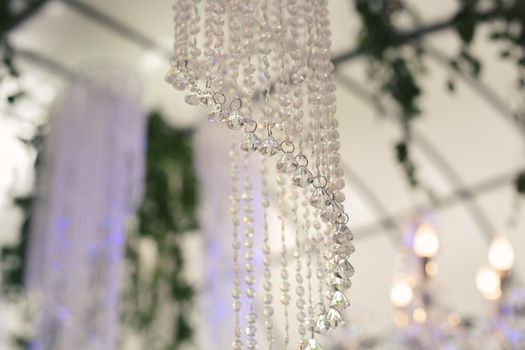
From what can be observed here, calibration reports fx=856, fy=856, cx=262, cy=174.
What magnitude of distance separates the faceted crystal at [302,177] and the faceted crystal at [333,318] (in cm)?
34

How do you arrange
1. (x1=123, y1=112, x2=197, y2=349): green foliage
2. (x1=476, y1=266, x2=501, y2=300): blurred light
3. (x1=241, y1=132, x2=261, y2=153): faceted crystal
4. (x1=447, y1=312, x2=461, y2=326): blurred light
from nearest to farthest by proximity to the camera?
(x1=241, y1=132, x2=261, y2=153): faceted crystal, (x1=476, y1=266, x2=501, y2=300): blurred light, (x1=447, y1=312, x2=461, y2=326): blurred light, (x1=123, y1=112, x2=197, y2=349): green foliage

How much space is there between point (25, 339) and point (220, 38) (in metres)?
5.71

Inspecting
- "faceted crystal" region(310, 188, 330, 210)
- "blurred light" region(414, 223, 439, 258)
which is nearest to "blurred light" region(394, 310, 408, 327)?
"blurred light" region(414, 223, 439, 258)

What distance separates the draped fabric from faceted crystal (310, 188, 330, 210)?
380 centimetres

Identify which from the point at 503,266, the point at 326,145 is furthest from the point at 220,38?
the point at 503,266

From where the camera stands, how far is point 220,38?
2.33 meters

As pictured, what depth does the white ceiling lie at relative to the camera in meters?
7.49

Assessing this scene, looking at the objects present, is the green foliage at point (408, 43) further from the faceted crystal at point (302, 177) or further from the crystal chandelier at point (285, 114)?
the faceted crystal at point (302, 177)

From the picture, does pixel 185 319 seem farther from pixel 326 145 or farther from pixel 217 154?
pixel 326 145

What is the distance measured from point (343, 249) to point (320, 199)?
0.14 meters

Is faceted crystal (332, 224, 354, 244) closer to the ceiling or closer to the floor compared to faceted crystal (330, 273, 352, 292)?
Answer: closer to the ceiling

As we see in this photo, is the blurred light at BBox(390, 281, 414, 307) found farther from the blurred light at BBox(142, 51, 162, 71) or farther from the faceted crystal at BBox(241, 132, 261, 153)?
the faceted crystal at BBox(241, 132, 261, 153)

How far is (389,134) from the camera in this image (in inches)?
371

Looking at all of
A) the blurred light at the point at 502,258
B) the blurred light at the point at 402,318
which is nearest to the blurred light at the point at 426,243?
the blurred light at the point at 502,258
